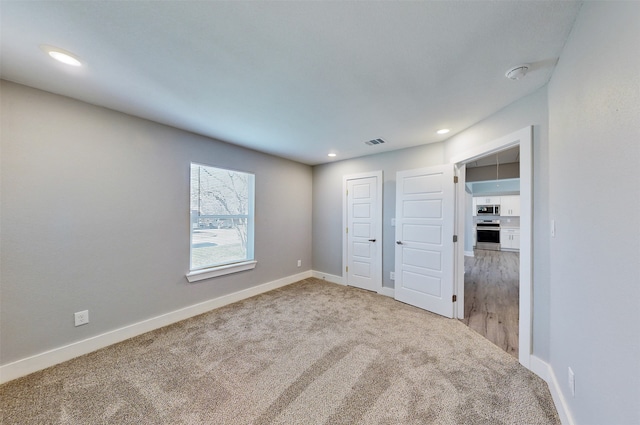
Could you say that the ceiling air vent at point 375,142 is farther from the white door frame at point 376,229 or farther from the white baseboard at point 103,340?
the white baseboard at point 103,340

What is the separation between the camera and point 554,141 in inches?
68.1

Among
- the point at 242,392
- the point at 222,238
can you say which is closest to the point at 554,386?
the point at 242,392

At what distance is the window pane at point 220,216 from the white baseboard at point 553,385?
3564 mm

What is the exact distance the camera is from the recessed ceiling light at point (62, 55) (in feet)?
5.00

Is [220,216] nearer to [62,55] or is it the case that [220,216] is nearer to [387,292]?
[62,55]

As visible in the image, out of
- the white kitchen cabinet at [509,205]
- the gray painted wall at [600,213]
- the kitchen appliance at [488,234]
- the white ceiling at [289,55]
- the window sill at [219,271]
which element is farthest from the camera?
the kitchen appliance at [488,234]

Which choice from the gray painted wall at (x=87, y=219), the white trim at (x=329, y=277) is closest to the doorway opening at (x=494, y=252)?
the white trim at (x=329, y=277)

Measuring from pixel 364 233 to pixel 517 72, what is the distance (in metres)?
2.94

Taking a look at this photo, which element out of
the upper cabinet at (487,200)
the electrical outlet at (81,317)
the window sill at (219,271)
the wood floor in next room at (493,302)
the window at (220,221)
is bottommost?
the wood floor in next room at (493,302)

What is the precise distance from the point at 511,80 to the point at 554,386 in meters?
2.34

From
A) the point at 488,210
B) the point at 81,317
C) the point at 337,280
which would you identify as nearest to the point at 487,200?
the point at 488,210

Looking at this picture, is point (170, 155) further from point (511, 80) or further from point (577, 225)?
point (577, 225)

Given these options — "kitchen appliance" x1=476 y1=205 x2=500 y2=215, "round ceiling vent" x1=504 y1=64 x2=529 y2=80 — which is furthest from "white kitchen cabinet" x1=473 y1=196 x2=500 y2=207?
"round ceiling vent" x1=504 y1=64 x2=529 y2=80

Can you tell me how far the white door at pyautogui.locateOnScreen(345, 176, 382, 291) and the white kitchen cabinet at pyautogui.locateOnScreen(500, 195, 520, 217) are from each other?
24.2 feet
